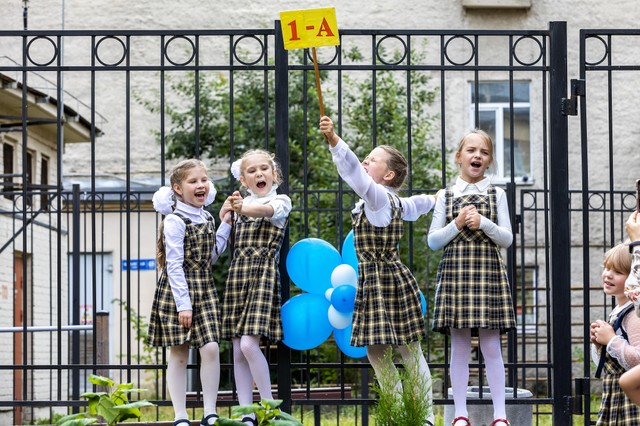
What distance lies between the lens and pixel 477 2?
61.7ft

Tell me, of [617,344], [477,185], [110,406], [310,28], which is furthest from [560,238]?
[110,406]

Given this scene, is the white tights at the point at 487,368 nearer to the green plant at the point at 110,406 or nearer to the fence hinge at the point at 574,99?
the fence hinge at the point at 574,99

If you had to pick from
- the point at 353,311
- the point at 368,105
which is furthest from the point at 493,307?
the point at 368,105

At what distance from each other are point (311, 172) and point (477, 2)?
179 inches

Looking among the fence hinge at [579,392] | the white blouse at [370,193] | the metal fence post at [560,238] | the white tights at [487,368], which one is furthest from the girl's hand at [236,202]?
Answer: the fence hinge at [579,392]

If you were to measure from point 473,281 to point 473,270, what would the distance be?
0.20ft

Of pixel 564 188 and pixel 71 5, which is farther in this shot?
pixel 71 5

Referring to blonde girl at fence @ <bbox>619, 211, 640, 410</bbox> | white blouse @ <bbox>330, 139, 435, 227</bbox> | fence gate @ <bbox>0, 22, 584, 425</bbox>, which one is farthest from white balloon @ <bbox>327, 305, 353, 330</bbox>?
fence gate @ <bbox>0, 22, 584, 425</bbox>

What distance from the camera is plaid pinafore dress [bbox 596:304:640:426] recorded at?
17.8ft

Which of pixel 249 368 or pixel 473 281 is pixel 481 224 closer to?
pixel 473 281

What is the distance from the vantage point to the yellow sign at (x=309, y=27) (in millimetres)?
6141

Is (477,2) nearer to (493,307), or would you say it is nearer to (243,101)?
(243,101)

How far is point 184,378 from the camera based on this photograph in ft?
A: 21.1

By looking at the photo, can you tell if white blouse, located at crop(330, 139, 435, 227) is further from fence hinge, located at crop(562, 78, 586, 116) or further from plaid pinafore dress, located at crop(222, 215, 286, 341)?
fence hinge, located at crop(562, 78, 586, 116)
